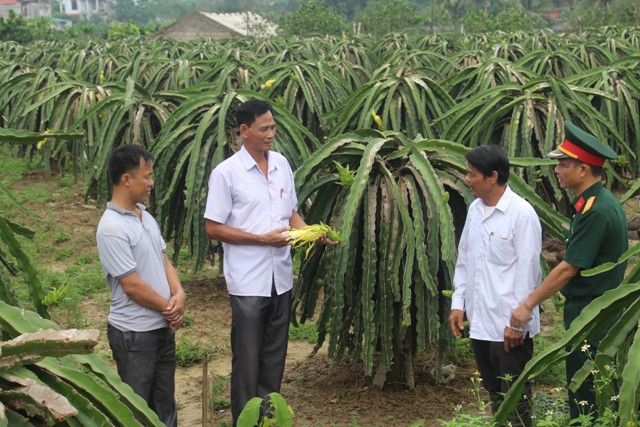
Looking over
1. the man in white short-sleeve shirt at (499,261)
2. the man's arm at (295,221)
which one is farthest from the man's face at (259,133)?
the man in white short-sleeve shirt at (499,261)

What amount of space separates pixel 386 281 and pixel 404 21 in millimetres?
32111

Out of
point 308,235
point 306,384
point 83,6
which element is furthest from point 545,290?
point 83,6

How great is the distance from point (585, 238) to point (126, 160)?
2.12m

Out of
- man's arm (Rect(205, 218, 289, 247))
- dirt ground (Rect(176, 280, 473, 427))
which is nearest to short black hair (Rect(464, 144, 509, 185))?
man's arm (Rect(205, 218, 289, 247))

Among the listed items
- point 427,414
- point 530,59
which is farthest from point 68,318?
point 530,59

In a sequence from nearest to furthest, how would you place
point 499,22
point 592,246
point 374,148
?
point 592,246 → point 374,148 → point 499,22

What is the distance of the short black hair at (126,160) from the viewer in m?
4.57

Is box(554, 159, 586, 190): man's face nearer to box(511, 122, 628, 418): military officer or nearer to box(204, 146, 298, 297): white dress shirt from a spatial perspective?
box(511, 122, 628, 418): military officer

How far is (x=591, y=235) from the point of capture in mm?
4438

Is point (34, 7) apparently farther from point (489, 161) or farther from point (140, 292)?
point (489, 161)

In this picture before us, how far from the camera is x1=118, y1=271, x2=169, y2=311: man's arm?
14.9 feet

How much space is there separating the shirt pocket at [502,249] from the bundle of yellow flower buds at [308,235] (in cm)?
92

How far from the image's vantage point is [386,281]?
217 inches

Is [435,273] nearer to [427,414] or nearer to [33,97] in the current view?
[427,414]
